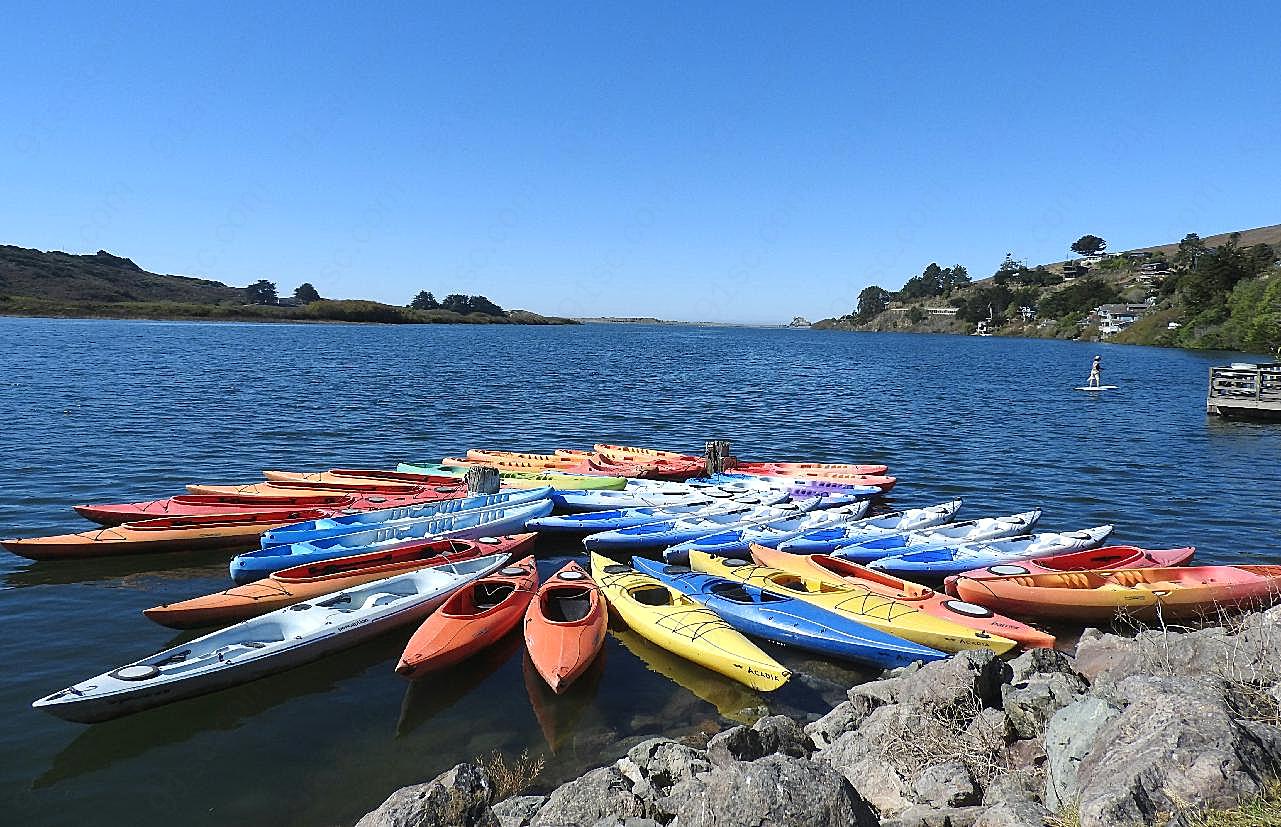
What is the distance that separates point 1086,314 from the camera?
152 metres

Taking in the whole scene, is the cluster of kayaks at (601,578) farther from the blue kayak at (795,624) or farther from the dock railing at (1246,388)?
the dock railing at (1246,388)

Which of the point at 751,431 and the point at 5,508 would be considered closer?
the point at 5,508

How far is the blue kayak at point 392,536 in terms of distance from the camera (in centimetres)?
1468

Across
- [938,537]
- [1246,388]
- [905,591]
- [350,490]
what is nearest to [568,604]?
[905,591]

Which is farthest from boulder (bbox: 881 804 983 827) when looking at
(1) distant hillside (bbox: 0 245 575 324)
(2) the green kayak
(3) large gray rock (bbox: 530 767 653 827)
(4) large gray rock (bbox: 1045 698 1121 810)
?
(1) distant hillside (bbox: 0 245 575 324)

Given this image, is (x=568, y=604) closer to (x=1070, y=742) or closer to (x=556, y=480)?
(x=1070, y=742)

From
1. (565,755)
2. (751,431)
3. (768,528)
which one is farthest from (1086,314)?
(565,755)

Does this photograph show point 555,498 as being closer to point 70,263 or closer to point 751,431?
point 751,431

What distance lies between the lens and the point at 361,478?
22.1m

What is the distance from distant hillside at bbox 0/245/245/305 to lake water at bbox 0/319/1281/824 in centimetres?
11142

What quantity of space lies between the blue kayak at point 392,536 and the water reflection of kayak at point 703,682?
19.6 ft

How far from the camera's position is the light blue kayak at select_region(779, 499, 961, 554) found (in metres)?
16.7

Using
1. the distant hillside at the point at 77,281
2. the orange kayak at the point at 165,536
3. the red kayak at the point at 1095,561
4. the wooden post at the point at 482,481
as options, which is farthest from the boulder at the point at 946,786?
the distant hillside at the point at 77,281

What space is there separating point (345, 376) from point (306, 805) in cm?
5213
